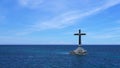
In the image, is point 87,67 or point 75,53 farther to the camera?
point 75,53

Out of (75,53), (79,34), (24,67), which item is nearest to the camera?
(24,67)

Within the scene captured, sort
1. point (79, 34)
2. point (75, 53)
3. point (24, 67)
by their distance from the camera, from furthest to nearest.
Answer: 1. point (75, 53)
2. point (79, 34)
3. point (24, 67)

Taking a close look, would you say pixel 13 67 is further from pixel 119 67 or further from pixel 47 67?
pixel 119 67

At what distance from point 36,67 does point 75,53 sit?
47.6m

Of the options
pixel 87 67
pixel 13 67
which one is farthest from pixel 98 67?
pixel 13 67

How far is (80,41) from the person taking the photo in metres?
103

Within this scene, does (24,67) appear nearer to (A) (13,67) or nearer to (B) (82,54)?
(A) (13,67)

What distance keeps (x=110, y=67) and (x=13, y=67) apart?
92.7 feet

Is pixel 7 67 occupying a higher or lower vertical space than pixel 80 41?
lower

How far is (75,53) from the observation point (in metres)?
109

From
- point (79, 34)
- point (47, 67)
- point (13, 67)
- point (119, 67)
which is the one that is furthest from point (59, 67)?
point (79, 34)

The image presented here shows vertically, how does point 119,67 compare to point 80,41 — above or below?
below

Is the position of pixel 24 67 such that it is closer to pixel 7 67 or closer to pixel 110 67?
pixel 7 67

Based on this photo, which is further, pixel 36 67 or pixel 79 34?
pixel 79 34
